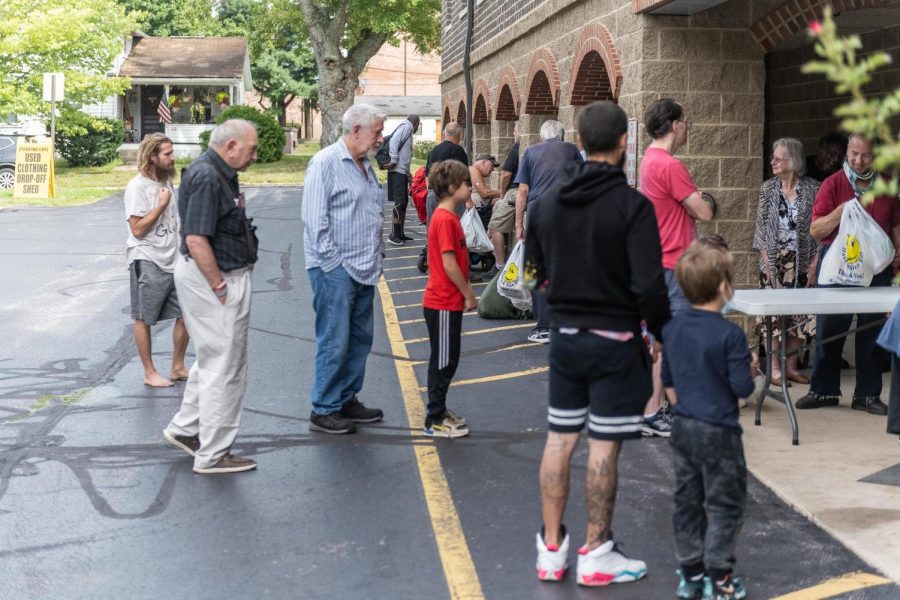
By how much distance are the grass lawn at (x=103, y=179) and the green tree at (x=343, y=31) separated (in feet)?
8.47

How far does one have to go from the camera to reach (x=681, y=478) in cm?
472

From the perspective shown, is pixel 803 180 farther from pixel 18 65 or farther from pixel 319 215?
pixel 18 65

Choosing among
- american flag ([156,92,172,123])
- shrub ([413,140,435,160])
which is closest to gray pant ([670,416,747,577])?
american flag ([156,92,172,123])

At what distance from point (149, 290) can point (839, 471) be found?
4932 millimetres

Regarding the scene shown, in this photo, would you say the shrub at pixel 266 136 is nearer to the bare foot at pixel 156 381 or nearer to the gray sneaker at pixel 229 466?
the bare foot at pixel 156 381

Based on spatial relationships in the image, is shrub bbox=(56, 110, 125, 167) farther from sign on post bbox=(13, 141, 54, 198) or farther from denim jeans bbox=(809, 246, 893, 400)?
denim jeans bbox=(809, 246, 893, 400)

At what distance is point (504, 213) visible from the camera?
43.4 feet

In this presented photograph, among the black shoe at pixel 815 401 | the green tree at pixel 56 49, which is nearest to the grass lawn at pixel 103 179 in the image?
the green tree at pixel 56 49

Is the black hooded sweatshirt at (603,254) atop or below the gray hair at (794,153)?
below

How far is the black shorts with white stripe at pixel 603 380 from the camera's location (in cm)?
469

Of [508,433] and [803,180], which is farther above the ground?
[803,180]

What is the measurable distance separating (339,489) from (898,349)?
3.01m

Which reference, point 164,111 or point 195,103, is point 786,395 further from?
point 195,103

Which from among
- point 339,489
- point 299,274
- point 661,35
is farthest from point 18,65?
point 339,489
